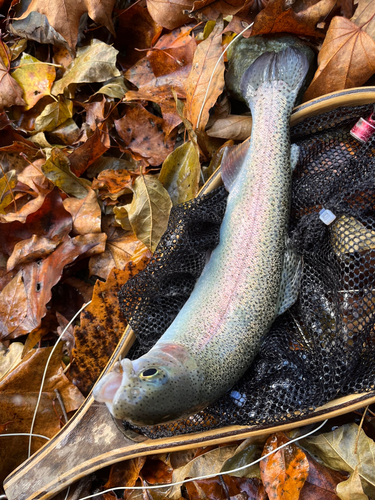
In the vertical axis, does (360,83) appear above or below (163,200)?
above

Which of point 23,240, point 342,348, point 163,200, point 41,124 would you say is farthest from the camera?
point 41,124

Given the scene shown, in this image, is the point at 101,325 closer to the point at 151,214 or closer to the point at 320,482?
the point at 151,214

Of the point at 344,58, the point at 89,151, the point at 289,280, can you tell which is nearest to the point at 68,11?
the point at 89,151

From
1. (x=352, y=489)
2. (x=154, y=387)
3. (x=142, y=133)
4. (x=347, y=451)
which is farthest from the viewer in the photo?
(x=142, y=133)

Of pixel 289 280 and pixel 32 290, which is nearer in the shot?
pixel 289 280

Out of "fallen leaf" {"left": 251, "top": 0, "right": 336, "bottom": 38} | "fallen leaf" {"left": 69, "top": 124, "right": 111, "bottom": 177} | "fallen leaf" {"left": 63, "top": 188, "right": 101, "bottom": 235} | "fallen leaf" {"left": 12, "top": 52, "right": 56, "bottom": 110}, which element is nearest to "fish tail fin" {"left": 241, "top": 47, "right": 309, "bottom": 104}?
"fallen leaf" {"left": 251, "top": 0, "right": 336, "bottom": 38}

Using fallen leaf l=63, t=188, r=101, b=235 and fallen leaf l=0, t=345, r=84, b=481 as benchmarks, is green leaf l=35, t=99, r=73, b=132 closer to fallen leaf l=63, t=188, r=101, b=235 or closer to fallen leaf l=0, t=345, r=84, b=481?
fallen leaf l=63, t=188, r=101, b=235

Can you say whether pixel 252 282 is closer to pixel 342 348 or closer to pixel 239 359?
pixel 239 359

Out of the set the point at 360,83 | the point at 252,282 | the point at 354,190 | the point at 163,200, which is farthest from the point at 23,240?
the point at 360,83
